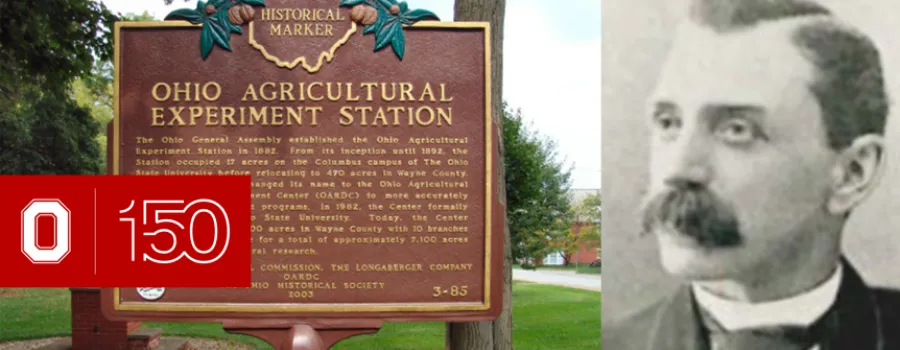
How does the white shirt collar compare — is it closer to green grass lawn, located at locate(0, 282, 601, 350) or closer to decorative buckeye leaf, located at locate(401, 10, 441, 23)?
decorative buckeye leaf, located at locate(401, 10, 441, 23)

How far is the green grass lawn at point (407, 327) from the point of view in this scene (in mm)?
11445

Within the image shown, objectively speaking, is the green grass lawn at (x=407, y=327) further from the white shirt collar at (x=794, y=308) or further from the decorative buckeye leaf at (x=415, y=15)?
the decorative buckeye leaf at (x=415, y=15)

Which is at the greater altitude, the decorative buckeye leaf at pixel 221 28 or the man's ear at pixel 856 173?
the decorative buckeye leaf at pixel 221 28

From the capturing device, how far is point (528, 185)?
12.9 meters

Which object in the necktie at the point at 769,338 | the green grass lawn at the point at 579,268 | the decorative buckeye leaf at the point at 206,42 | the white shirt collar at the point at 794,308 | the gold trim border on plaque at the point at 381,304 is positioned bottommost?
the green grass lawn at the point at 579,268

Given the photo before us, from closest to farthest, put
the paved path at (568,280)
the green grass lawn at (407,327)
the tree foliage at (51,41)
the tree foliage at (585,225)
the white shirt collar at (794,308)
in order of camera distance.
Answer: the white shirt collar at (794,308)
the tree foliage at (51,41)
the green grass lawn at (407,327)
the paved path at (568,280)
the tree foliage at (585,225)

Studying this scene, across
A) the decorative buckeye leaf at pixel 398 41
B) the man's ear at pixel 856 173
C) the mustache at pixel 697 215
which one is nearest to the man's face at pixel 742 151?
the mustache at pixel 697 215

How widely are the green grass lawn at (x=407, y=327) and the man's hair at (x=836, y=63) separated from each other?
21.1ft

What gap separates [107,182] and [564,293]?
56.7ft

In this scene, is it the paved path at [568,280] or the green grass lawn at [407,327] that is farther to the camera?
the paved path at [568,280]

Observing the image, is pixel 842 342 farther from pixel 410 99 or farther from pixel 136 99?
pixel 136 99

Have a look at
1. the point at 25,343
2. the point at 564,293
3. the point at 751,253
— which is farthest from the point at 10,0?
the point at 564,293

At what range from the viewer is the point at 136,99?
16.0 feet

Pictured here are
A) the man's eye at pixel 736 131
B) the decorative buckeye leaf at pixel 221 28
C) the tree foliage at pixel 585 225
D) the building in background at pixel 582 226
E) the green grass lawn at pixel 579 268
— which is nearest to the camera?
the decorative buckeye leaf at pixel 221 28
